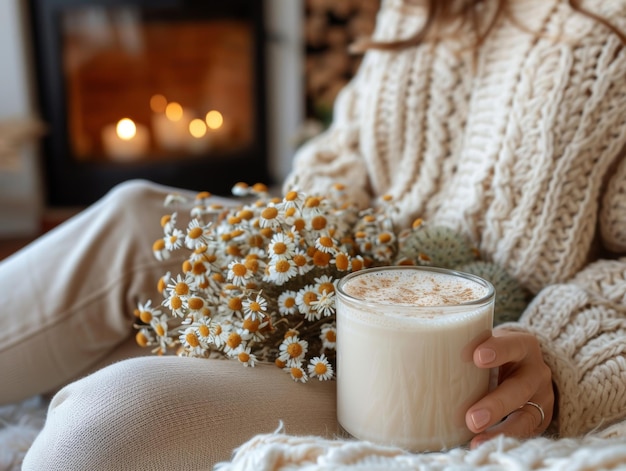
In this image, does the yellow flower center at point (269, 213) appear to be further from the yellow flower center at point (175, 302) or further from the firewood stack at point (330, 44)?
the firewood stack at point (330, 44)

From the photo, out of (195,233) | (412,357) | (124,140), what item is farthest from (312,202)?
(124,140)

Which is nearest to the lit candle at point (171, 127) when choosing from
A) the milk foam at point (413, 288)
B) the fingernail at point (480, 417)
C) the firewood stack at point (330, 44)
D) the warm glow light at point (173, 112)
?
the warm glow light at point (173, 112)

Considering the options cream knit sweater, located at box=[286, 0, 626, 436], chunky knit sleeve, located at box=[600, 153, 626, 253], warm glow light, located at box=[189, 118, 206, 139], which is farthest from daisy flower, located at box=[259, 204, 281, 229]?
warm glow light, located at box=[189, 118, 206, 139]

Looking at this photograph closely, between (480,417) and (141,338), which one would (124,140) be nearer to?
(141,338)

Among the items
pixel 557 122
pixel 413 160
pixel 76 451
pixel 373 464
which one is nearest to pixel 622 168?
pixel 557 122

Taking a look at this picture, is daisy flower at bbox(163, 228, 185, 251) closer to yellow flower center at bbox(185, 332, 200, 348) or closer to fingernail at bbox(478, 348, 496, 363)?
yellow flower center at bbox(185, 332, 200, 348)

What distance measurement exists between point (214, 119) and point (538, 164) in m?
1.98

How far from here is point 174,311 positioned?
0.73m

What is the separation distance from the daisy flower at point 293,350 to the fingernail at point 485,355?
198mm

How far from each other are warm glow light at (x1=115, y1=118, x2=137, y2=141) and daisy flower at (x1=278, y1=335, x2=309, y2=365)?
6.67 ft

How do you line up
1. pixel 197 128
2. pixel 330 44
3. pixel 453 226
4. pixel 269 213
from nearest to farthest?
pixel 269 213
pixel 453 226
pixel 197 128
pixel 330 44

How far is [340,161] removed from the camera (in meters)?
1.15

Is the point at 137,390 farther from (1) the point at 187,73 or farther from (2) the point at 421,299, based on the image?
(1) the point at 187,73

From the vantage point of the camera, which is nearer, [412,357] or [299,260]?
[412,357]
